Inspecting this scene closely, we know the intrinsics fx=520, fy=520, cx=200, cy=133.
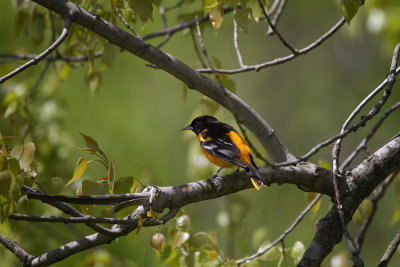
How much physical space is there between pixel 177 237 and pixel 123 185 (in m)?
0.62

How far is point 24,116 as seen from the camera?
3746mm

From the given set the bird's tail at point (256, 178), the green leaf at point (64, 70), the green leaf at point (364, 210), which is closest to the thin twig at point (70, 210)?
the bird's tail at point (256, 178)

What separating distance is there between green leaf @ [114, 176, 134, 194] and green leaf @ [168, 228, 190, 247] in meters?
0.56

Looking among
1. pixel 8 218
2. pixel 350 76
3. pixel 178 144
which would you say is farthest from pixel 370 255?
pixel 8 218

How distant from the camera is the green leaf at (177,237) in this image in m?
2.84

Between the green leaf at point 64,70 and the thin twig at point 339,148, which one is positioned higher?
the green leaf at point 64,70

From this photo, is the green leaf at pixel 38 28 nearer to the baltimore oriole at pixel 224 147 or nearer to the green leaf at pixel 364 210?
the baltimore oriole at pixel 224 147

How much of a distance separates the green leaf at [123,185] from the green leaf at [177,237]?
56cm

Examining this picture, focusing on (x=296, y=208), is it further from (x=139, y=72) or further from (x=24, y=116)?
(x=24, y=116)

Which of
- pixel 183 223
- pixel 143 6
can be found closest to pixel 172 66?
pixel 143 6

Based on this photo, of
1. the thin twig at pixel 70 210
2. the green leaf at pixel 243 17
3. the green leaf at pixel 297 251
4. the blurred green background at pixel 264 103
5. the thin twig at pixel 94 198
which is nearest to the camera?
the thin twig at pixel 94 198

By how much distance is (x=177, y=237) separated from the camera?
Answer: 286 cm

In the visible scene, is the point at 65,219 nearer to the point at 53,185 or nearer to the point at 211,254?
the point at 53,185

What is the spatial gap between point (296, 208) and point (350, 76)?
329 cm
